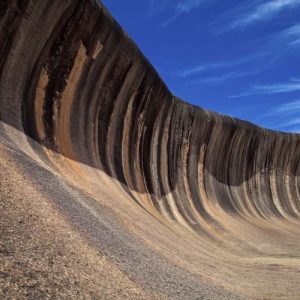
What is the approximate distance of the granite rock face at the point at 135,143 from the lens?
287 inches

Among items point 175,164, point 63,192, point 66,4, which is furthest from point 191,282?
point 175,164

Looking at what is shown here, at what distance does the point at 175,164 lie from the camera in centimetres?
1470

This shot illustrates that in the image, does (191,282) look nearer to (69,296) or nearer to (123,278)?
(123,278)

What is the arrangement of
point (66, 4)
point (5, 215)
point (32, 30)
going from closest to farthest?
point (5, 215) → point (32, 30) → point (66, 4)

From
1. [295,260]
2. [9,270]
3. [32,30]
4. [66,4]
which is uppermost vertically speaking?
[66,4]

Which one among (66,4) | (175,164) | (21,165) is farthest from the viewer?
(175,164)

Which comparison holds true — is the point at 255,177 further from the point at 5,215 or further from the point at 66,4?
the point at 5,215

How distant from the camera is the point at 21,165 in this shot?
555 cm

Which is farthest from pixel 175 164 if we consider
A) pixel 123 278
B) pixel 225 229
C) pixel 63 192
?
pixel 123 278

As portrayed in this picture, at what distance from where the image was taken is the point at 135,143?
40.3 feet

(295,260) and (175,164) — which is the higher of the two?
(175,164)

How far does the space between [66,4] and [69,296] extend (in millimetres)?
6188

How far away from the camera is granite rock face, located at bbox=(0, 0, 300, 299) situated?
7.28m

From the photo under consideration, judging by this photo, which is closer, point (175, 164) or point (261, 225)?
point (175, 164)
